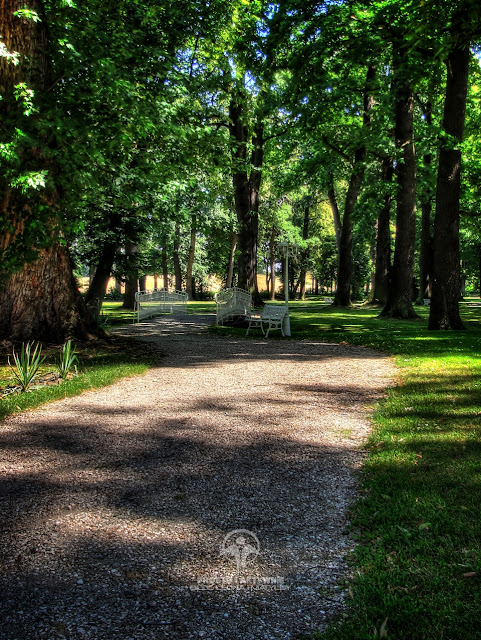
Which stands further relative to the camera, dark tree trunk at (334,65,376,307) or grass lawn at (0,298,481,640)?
dark tree trunk at (334,65,376,307)

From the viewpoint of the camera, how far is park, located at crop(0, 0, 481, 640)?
240 cm

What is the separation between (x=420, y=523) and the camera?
2.96 meters

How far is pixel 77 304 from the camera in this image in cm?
1027

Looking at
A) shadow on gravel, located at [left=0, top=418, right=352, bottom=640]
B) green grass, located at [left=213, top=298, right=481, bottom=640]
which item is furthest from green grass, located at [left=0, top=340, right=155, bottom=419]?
green grass, located at [left=213, top=298, right=481, bottom=640]

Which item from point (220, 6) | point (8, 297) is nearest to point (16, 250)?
point (8, 297)

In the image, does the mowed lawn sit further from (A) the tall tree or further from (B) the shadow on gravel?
(A) the tall tree

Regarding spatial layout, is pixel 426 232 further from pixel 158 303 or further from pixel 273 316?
pixel 273 316

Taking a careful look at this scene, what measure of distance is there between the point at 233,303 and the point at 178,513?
1344cm

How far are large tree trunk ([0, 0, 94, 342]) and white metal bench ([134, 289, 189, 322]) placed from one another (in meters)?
8.38

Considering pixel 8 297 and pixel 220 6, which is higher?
pixel 220 6

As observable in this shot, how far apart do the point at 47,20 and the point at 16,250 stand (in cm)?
443

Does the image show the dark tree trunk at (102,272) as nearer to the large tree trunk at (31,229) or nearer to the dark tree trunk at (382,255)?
the large tree trunk at (31,229)

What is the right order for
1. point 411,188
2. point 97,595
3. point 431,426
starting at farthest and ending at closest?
point 411,188
point 431,426
point 97,595

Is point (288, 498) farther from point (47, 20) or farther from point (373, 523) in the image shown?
point (47, 20)
